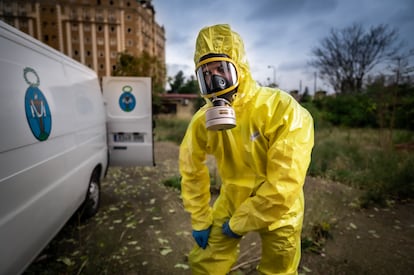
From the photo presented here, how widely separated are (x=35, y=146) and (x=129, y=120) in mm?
2225

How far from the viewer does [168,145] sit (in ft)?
31.3

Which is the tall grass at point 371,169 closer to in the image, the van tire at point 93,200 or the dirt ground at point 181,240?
the dirt ground at point 181,240

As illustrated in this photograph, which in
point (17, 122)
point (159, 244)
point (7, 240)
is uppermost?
point (17, 122)

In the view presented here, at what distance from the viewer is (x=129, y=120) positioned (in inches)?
157

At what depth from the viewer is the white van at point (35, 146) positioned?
1511mm

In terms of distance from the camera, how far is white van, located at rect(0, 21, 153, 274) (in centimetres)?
151

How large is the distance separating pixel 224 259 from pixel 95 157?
94.8 inches

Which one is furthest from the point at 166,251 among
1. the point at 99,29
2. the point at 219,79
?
the point at 99,29

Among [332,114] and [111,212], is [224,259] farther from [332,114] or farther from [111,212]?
[332,114]

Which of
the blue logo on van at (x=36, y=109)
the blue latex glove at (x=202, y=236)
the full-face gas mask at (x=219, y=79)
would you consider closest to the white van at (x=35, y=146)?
the blue logo on van at (x=36, y=109)

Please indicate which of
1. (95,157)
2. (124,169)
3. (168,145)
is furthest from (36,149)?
(168,145)

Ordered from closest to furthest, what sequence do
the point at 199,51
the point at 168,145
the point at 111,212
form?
the point at 199,51 < the point at 111,212 < the point at 168,145

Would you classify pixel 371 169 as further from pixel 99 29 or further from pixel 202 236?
pixel 99 29

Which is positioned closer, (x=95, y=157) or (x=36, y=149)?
(x=36, y=149)
